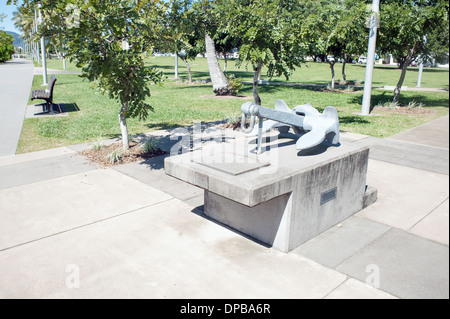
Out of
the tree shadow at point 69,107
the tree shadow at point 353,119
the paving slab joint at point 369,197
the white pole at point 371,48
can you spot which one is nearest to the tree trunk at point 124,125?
the paving slab joint at point 369,197

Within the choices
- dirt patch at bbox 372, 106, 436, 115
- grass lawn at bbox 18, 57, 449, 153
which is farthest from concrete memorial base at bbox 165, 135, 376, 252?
dirt patch at bbox 372, 106, 436, 115

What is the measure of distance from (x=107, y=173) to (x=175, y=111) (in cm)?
715

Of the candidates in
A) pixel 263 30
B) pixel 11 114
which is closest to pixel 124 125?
pixel 263 30

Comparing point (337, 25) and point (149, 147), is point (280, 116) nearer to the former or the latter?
point (149, 147)

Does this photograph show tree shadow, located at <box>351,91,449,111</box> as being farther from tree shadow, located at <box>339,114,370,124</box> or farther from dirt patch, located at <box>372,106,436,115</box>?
tree shadow, located at <box>339,114,370,124</box>

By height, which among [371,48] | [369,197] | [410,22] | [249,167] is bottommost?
[369,197]

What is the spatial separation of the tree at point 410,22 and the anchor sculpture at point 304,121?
9002 millimetres

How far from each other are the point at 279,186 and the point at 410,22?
1117 cm

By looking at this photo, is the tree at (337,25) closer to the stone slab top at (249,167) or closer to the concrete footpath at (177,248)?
the concrete footpath at (177,248)

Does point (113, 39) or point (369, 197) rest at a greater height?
point (113, 39)

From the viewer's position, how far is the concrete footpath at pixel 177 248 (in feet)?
12.1

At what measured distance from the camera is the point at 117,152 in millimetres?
7910
